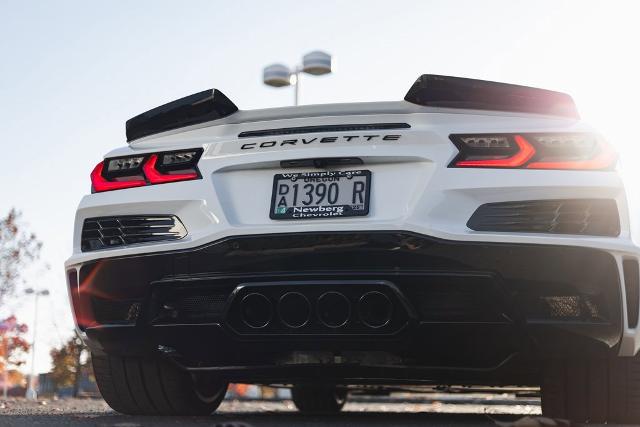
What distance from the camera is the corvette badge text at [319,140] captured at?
422 centimetres

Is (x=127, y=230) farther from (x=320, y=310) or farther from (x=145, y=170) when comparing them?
(x=320, y=310)

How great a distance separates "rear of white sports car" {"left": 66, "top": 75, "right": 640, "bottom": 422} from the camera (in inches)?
159

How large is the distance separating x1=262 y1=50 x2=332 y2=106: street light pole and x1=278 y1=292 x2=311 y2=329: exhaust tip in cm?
1357

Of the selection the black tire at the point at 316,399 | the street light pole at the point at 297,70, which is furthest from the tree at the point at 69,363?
the black tire at the point at 316,399

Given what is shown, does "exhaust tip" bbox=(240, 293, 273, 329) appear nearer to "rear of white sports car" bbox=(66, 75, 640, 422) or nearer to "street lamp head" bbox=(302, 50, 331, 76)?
"rear of white sports car" bbox=(66, 75, 640, 422)

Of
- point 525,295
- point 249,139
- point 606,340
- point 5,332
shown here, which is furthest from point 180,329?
point 5,332

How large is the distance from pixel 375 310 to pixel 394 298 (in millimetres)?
102

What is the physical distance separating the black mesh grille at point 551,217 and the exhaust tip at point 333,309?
63cm

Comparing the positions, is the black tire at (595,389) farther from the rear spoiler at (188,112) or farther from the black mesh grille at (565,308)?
the rear spoiler at (188,112)

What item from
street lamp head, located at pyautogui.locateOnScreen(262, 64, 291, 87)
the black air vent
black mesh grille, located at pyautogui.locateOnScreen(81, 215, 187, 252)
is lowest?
black mesh grille, located at pyautogui.locateOnScreen(81, 215, 187, 252)

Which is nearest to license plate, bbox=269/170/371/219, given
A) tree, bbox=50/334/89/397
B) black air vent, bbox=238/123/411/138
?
black air vent, bbox=238/123/411/138

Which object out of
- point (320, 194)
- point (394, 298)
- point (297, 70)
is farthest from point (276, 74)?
point (394, 298)

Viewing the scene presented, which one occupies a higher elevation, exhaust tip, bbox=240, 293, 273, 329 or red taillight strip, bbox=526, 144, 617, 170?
red taillight strip, bbox=526, 144, 617, 170

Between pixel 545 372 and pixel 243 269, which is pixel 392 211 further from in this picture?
pixel 545 372
